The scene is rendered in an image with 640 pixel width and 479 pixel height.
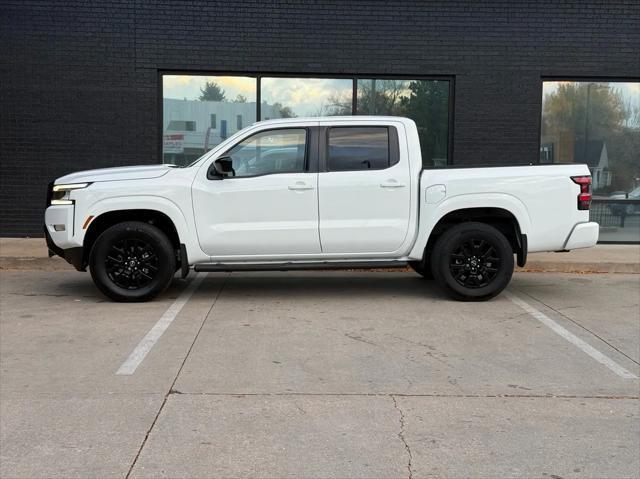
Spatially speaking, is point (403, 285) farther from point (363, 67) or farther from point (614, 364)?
point (363, 67)

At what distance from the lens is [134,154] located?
11.9m

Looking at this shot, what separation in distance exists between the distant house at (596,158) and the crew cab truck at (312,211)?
17.0 ft

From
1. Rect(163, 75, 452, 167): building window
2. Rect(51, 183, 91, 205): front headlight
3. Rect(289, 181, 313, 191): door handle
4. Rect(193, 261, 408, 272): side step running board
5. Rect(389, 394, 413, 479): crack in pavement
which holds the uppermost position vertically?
Rect(163, 75, 452, 167): building window

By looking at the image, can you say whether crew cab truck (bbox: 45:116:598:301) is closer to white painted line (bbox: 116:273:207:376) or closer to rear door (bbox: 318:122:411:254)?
rear door (bbox: 318:122:411:254)

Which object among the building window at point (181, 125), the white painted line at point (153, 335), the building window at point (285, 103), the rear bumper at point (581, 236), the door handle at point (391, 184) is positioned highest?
the building window at point (285, 103)

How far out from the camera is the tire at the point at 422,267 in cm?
790

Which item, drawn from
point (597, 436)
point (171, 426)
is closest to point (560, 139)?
point (597, 436)

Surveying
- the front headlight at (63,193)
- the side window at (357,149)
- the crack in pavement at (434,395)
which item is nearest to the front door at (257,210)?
the side window at (357,149)

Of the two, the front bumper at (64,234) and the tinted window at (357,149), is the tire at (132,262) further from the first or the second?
the tinted window at (357,149)

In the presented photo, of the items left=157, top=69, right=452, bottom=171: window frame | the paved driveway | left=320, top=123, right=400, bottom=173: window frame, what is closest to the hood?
the paved driveway

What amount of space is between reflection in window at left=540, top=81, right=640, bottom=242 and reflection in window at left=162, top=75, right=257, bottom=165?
18.3ft

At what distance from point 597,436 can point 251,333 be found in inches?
130

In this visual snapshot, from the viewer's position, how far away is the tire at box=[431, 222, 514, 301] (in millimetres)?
7551

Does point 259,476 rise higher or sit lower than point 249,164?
lower
